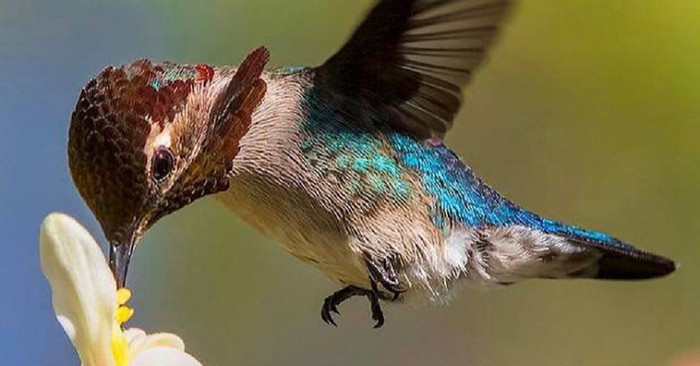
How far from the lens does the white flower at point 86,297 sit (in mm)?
510

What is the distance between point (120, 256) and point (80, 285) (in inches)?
3.7

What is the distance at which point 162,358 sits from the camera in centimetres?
55

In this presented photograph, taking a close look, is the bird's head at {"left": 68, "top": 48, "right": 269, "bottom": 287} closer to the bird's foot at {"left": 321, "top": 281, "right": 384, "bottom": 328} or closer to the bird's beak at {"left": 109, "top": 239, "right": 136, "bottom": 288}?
the bird's beak at {"left": 109, "top": 239, "right": 136, "bottom": 288}

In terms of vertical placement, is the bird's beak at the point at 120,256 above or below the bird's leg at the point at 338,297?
below

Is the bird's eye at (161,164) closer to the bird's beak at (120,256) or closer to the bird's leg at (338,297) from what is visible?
the bird's beak at (120,256)

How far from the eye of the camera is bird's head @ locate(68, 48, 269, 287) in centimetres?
62

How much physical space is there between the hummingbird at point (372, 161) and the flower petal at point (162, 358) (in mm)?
162

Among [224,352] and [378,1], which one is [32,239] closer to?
[224,352]

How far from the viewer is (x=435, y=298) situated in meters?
0.90

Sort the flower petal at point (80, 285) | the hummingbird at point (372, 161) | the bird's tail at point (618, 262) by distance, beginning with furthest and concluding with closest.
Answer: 1. the bird's tail at point (618, 262)
2. the hummingbird at point (372, 161)
3. the flower petal at point (80, 285)

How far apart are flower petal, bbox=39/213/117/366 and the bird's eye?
0.14 meters

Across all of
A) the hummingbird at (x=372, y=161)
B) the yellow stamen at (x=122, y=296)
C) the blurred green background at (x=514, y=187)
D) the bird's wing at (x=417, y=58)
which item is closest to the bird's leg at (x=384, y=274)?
the hummingbird at (x=372, y=161)

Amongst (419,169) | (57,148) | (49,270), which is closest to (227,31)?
(57,148)

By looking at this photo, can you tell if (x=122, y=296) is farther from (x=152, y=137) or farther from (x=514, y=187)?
(x=514, y=187)
